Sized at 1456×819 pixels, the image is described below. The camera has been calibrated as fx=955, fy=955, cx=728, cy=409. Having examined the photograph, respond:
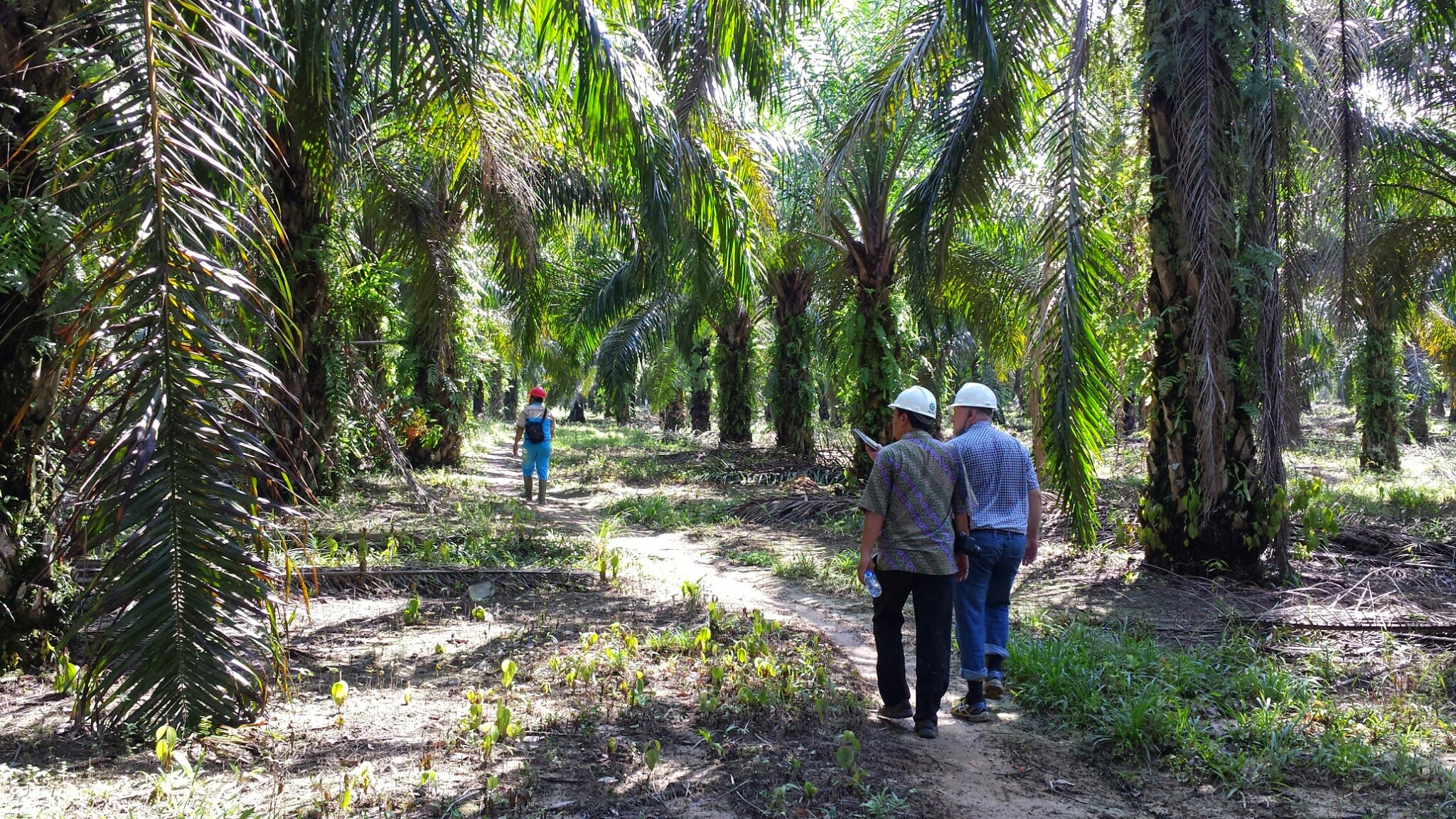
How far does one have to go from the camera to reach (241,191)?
3.62 m

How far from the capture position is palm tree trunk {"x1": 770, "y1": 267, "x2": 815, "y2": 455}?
17.1 meters

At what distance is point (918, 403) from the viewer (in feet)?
15.0

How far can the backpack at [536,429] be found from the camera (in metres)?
12.6

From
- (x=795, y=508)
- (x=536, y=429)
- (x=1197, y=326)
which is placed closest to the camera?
(x=1197, y=326)

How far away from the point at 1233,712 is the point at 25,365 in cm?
587

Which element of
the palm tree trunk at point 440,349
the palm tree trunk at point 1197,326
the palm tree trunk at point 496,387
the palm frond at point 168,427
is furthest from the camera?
the palm tree trunk at point 496,387

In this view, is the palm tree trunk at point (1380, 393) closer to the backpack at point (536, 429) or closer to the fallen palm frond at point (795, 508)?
the fallen palm frond at point (795, 508)

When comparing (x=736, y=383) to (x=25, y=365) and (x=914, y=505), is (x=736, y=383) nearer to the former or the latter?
(x=914, y=505)

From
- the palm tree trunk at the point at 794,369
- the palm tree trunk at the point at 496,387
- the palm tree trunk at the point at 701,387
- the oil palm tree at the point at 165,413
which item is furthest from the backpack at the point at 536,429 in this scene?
the oil palm tree at the point at 165,413

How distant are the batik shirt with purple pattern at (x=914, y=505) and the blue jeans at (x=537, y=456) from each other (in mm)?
8741

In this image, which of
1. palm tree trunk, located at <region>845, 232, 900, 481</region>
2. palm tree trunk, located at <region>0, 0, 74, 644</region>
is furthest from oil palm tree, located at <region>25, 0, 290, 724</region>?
palm tree trunk, located at <region>845, 232, 900, 481</region>

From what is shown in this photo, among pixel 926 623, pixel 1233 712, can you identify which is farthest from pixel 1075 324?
pixel 926 623

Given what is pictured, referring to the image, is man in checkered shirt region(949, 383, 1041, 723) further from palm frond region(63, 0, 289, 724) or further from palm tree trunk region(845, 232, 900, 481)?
palm tree trunk region(845, 232, 900, 481)

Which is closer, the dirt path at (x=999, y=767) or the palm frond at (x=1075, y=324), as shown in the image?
the dirt path at (x=999, y=767)
